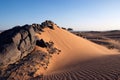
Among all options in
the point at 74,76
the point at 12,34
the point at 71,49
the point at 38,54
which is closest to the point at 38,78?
the point at 74,76

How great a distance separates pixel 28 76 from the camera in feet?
40.7

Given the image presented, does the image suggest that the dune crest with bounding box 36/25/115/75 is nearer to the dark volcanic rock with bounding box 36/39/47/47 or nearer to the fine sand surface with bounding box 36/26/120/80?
the fine sand surface with bounding box 36/26/120/80

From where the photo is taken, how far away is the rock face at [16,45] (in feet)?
44.8

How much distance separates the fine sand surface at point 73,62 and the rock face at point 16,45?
1957 millimetres

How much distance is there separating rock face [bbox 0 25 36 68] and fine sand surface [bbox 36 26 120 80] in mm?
1957

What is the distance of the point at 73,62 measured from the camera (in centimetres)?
1542

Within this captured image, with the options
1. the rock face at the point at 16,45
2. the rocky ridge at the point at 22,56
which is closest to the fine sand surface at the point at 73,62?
the rocky ridge at the point at 22,56

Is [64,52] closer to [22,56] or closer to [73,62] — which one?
[73,62]

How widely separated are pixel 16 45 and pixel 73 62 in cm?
395

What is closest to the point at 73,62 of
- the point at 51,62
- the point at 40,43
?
the point at 51,62

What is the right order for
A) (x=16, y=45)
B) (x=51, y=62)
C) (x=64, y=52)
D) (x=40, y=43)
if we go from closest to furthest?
(x=16, y=45) → (x=51, y=62) → (x=40, y=43) → (x=64, y=52)

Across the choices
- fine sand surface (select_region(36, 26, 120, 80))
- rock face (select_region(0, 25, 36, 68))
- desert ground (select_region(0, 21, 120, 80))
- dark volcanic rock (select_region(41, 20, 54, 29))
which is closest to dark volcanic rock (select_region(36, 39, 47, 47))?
desert ground (select_region(0, 21, 120, 80))

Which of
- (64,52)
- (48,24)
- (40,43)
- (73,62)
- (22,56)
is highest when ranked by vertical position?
(48,24)

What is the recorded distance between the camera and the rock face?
1365 cm
